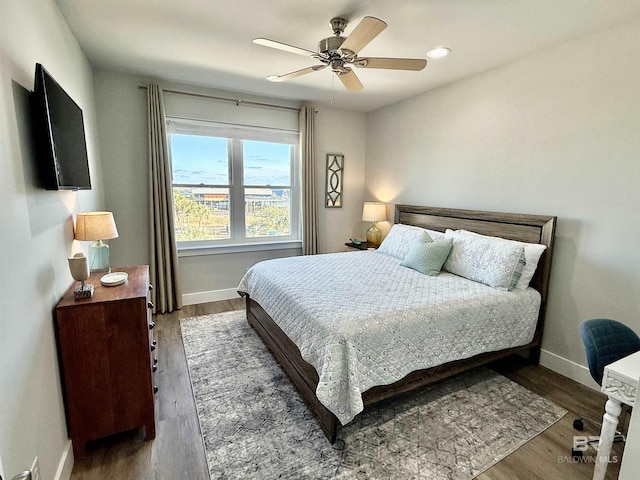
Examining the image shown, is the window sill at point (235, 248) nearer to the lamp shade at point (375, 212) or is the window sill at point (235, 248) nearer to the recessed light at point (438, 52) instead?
the lamp shade at point (375, 212)

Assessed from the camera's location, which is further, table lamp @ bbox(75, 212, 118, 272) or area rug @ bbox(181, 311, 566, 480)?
table lamp @ bbox(75, 212, 118, 272)

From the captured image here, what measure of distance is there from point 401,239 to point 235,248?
82.3 inches

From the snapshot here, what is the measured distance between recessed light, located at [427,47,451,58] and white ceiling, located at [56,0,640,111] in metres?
0.06

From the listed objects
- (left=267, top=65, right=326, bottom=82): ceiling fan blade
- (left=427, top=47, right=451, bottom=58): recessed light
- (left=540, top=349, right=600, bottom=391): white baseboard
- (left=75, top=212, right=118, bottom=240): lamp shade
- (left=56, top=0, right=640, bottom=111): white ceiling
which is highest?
(left=56, top=0, right=640, bottom=111): white ceiling

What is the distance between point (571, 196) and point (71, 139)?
138 inches

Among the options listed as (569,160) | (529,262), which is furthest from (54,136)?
(569,160)

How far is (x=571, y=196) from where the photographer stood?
2.49 meters

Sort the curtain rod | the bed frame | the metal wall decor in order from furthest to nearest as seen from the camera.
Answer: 1. the metal wall decor
2. the curtain rod
3. the bed frame

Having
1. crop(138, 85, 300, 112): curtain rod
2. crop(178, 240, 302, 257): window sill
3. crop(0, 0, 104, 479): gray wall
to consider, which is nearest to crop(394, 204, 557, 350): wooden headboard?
crop(178, 240, 302, 257): window sill

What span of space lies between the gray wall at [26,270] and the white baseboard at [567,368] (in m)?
3.39

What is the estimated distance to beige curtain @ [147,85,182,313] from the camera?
3439mm

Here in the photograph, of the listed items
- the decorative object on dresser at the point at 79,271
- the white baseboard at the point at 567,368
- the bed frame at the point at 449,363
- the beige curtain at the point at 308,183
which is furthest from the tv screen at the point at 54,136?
the white baseboard at the point at 567,368

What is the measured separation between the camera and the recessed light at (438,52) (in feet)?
8.46

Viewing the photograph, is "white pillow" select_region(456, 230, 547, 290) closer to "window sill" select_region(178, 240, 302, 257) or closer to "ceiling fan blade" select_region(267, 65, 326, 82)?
"ceiling fan blade" select_region(267, 65, 326, 82)
